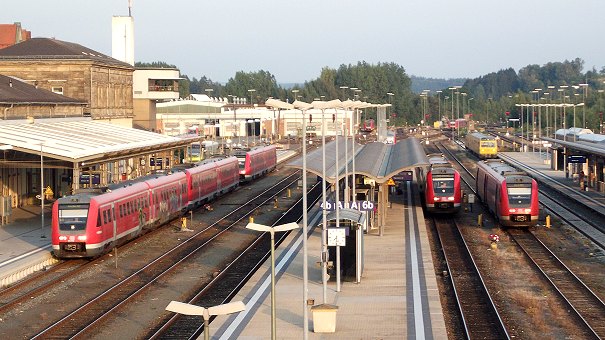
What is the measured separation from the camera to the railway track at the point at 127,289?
28.3 m

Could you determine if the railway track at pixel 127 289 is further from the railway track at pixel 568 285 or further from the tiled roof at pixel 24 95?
the tiled roof at pixel 24 95

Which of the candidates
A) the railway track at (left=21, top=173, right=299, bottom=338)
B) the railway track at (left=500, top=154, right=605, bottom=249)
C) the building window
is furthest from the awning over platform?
the railway track at (left=500, top=154, right=605, bottom=249)

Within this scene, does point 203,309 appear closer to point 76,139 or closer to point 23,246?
point 23,246

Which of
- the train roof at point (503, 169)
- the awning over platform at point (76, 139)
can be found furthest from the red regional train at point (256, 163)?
the train roof at point (503, 169)

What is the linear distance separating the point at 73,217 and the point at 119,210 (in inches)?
137

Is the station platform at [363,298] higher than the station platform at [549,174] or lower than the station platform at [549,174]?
lower

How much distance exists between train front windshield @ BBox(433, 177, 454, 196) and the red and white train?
13.3 metres

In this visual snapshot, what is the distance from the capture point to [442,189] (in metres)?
52.8

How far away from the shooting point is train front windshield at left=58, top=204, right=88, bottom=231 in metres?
38.8

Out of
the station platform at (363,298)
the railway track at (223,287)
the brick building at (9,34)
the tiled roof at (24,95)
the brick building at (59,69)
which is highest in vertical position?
the brick building at (9,34)

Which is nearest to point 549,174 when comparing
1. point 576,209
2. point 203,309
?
point 576,209

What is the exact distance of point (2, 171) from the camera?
5641 cm

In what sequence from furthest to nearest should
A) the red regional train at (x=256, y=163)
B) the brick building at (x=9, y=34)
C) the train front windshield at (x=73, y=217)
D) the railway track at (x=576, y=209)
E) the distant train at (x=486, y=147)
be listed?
the brick building at (x=9, y=34) → the distant train at (x=486, y=147) → the red regional train at (x=256, y=163) → the railway track at (x=576, y=209) → the train front windshield at (x=73, y=217)

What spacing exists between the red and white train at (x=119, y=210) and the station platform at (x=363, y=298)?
21.2ft
